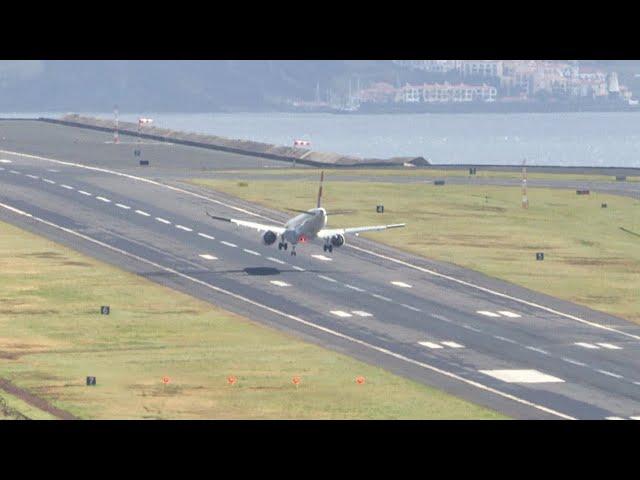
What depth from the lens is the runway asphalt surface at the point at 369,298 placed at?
2554 inches

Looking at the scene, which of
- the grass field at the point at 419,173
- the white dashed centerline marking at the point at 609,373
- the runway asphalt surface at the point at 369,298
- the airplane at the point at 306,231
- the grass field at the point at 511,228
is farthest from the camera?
the grass field at the point at 419,173

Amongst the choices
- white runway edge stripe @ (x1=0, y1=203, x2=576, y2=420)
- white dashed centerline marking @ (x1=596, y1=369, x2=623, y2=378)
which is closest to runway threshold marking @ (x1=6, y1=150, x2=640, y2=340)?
white dashed centerline marking @ (x1=596, y1=369, x2=623, y2=378)

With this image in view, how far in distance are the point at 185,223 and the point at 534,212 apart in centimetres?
3107

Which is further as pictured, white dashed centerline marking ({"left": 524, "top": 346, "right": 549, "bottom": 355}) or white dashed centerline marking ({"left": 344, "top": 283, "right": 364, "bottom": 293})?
white dashed centerline marking ({"left": 344, "top": 283, "right": 364, "bottom": 293})

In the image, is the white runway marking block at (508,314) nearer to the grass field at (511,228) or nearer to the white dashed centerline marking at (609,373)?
the grass field at (511,228)

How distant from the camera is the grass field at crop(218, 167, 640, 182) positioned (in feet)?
531

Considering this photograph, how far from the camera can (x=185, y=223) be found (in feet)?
383

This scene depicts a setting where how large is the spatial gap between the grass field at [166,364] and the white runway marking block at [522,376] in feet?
15.0

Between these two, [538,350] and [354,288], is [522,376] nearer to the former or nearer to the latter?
[538,350]

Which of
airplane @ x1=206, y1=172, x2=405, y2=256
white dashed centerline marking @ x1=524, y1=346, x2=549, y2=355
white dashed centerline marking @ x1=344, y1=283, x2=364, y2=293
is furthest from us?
airplane @ x1=206, y1=172, x2=405, y2=256

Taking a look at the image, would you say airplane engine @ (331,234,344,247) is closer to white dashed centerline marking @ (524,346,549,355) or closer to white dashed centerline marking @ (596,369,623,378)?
white dashed centerline marking @ (524,346,549,355)

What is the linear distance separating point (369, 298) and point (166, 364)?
910 inches

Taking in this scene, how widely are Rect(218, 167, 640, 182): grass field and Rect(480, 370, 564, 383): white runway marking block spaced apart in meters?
91.9

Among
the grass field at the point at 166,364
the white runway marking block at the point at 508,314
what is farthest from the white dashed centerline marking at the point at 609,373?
the white runway marking block at the point at 508,314
